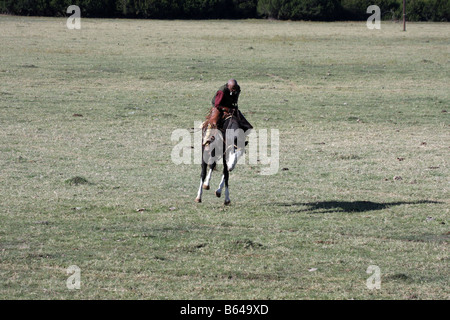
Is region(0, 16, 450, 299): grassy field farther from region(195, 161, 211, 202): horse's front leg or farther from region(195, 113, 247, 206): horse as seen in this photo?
region(195, 113, 247, 206): horse

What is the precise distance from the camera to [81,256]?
1014cm

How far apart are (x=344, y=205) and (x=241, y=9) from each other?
72.3 metres

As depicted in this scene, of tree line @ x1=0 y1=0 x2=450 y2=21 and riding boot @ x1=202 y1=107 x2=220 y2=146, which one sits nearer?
riding boot @ x1=202 y1=107 x2=220 y2=146

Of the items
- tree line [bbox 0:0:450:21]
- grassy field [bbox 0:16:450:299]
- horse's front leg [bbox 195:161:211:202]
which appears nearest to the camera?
grassy field [bbox 0:16:450:299]

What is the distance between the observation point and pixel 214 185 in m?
15.2

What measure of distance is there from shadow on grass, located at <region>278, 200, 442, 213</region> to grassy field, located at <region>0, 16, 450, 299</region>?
0.16 feet

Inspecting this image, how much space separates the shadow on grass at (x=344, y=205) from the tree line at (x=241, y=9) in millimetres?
64006

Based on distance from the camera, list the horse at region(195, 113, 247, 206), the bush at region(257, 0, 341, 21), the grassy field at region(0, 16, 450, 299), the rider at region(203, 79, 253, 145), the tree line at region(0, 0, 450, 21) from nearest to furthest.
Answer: the grassy field at region(0, 16, 450, 299)
the rider at region(203, 79, 253, 145)
the horse at region(195, 113, 247, 206)
the tree line at region(0, 0, 450, 21)
the bush at region(257, 0, 341, 21)

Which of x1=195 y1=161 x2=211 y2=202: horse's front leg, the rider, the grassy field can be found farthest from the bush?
x1=195 y1=161 x2=211 y2=202: horse's front leg

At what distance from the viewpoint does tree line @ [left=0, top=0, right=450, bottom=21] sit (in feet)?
245

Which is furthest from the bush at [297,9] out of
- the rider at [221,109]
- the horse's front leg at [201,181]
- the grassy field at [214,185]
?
the horse's front leg at [201,181]

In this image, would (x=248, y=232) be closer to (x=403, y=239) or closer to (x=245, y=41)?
(x=403, y=239)

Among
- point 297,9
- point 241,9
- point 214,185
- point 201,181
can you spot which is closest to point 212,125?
point 201,181
